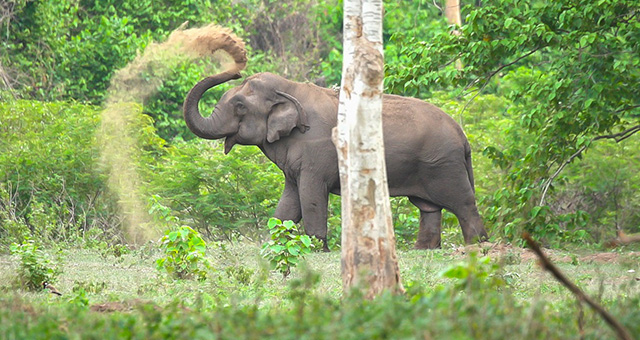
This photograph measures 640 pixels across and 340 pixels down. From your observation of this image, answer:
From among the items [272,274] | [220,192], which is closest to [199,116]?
[220,192]

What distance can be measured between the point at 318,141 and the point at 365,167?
619 cm

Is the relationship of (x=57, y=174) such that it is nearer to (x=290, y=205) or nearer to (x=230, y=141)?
(x=230, y=141)

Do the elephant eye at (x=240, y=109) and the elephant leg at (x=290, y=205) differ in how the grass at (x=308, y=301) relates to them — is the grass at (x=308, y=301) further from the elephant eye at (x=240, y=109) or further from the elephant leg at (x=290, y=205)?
the elephant eye at (x=240, y=109)

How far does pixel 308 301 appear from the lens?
6414 mm

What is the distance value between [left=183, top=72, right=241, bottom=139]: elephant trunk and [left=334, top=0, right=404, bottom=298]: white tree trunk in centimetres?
621

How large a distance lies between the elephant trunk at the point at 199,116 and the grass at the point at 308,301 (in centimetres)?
145

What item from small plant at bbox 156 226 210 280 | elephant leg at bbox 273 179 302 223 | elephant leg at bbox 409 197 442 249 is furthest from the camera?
elephant leg at bbox 409 197 442 249

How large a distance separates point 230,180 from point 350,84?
8.68 m

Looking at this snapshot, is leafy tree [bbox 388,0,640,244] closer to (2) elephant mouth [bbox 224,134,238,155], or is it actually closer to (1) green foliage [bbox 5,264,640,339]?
(2) elephant mouth [bbox 224,134,238,155]

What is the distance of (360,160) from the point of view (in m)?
6.44

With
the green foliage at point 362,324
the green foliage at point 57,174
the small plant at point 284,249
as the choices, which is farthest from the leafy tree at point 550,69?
the green foliage at point 362,324

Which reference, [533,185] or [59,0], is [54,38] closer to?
[59,0]

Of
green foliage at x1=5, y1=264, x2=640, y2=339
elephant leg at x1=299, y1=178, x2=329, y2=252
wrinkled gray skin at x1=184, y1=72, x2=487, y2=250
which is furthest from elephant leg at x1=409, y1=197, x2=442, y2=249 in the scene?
green foliage at x1=5, y1=264, x2=640, y2=339

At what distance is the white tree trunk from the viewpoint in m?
6.43
